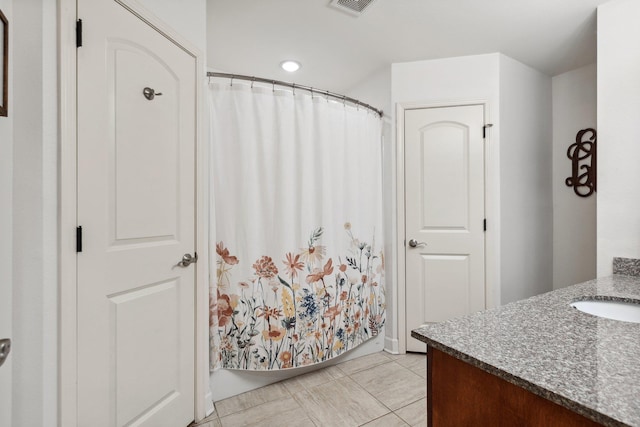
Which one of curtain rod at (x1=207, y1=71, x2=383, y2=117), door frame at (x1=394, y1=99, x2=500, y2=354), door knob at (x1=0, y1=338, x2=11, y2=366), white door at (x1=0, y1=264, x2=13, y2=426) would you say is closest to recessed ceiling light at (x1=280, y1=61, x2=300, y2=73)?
curtain rod at (x1=207, y1=71, x2=383, y2=117)

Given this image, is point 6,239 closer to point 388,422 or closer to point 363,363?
point 388,422

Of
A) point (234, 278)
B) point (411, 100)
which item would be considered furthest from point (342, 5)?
point (234, 278)

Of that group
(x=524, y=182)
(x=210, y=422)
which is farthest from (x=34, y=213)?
(x=524, y=182)

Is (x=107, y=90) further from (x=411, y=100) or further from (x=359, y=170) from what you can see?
(x=411, y=100)

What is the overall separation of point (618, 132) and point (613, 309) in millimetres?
1136

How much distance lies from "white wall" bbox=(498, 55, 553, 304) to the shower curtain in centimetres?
117

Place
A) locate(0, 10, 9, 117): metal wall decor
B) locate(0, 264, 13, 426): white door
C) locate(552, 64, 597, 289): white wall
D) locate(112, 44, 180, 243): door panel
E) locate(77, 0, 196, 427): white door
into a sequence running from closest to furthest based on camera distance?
1. locate(0, 10, 9, 117): metal wall decor
2. locate(0, 264, 13, 426): white door
3. locate(77, 0, 196, 427): white door
4. locate(112, 44, 180, 243): door panel
5. locate(552, 64, 597, 289): white wall

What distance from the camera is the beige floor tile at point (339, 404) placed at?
1739 mm

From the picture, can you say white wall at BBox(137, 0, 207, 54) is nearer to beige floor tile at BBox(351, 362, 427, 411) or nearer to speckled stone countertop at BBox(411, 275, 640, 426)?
speckled stone countertop at BBox(411, 275, 640, 426)

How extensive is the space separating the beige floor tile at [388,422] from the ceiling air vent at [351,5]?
7.69 feet

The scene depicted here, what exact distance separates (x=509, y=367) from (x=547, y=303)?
0.60 meters

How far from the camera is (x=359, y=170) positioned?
2430 millimetres

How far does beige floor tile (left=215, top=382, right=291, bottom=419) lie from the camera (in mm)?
1830

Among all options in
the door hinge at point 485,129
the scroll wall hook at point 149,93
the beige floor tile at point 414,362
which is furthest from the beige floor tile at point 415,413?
the scroll wall hook at point 149,93
